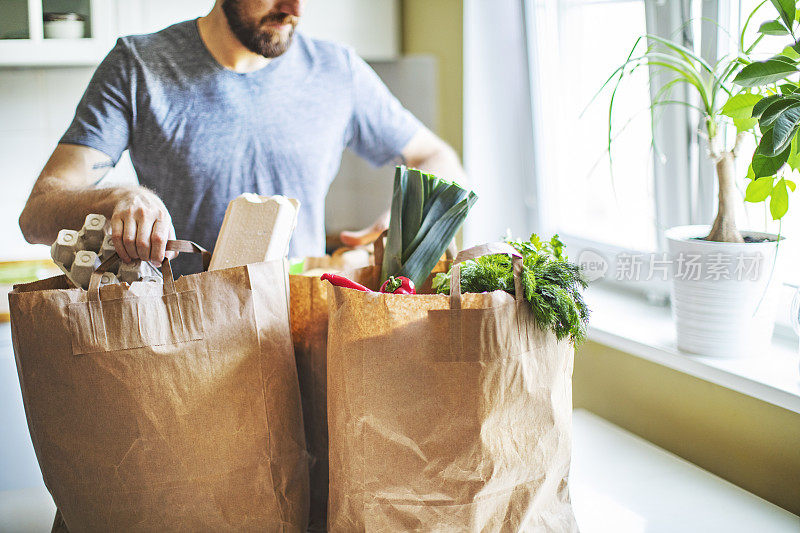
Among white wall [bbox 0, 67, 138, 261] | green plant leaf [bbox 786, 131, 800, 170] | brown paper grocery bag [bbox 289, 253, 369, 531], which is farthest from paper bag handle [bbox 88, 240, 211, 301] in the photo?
green plant leaf [bbox 786, 131, 800, 170]

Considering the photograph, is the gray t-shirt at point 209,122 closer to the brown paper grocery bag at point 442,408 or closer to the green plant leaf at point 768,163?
the brown paper grocery bag at point 442,408

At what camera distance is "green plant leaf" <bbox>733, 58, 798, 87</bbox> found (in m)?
0.75

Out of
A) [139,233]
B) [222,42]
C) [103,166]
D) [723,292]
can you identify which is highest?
[222,42]

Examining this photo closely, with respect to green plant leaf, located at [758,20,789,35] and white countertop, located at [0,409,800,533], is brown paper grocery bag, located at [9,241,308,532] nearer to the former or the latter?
white countertop, located at [0,409,800,533]

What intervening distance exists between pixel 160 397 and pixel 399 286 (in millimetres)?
291

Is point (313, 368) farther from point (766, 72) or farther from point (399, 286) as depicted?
point (766, 72)

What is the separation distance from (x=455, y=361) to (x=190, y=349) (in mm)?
292

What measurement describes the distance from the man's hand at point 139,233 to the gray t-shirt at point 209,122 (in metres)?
0.35

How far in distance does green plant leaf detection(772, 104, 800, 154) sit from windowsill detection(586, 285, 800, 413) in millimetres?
401

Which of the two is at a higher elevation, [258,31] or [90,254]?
[258,31]

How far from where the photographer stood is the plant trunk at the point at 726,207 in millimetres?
1014

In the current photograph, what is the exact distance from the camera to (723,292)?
40.3 inches

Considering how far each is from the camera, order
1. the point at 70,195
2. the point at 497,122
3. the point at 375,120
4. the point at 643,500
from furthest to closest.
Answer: the point at 497,122 → the point at 375,120 → the point at 70,195 → the point at 643,500

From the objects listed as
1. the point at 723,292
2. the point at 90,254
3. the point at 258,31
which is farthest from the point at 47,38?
the point at 723,292
